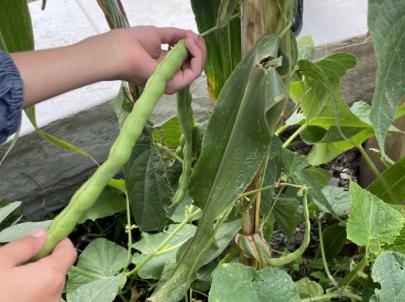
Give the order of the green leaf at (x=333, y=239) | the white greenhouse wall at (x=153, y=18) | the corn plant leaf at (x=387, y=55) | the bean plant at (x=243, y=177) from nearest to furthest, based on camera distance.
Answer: the corn plant leaf at (x=387, y=55) → the bean plant at (x=243, y=177) → the green leaf at (x=333, y=239) → the white greenhouse wall at (x=153, y=18)

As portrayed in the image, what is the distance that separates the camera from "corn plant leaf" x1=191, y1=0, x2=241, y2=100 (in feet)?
2.00

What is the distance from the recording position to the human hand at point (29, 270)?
16.5 inches

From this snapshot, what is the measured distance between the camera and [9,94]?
1.79ft

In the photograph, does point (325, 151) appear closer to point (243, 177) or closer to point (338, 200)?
point (338, 200)

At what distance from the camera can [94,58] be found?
58cm

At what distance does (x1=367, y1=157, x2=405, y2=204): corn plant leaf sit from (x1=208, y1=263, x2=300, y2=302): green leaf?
0.28 m

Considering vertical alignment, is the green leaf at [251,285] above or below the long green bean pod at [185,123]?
below

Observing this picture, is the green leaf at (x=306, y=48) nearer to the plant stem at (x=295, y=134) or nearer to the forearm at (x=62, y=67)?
the plant stem at (x=295, y=134)

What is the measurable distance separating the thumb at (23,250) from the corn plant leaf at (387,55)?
24cm

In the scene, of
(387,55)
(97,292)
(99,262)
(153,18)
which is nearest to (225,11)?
(387,55)

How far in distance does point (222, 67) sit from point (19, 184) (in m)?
0.53

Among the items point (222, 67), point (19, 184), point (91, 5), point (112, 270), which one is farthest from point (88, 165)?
point (222, 67)

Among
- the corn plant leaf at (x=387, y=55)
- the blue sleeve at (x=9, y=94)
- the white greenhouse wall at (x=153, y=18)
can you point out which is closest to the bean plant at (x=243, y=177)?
the corn plant leaf at (x=387, y=55)

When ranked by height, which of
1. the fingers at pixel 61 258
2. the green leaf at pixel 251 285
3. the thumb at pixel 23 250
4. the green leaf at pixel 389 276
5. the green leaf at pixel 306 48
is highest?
the thumb at pixel 23 250
